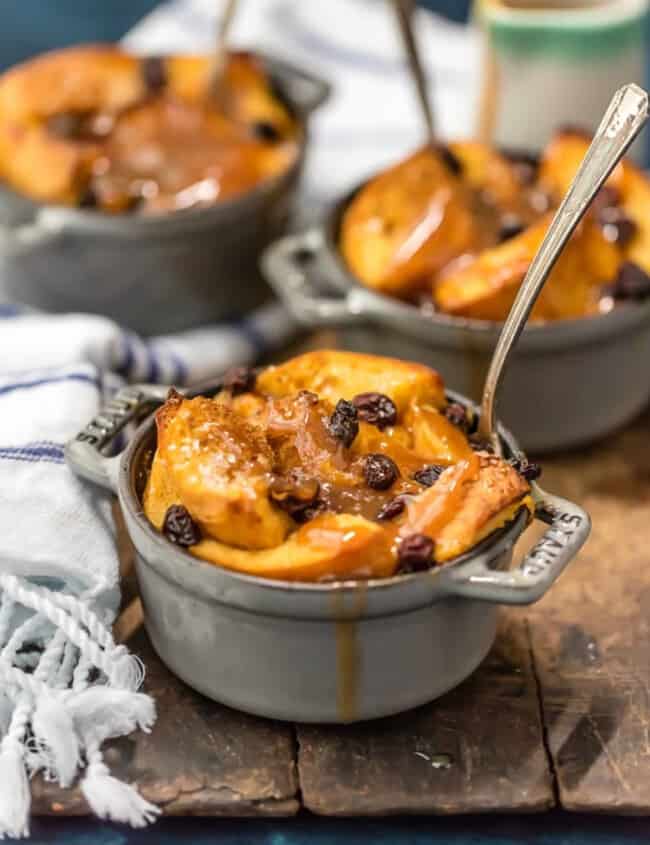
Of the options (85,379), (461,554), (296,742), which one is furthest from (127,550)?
(461,554)

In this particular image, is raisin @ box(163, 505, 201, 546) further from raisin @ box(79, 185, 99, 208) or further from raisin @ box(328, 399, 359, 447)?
raisin @ box(79, 185, 99, 208)

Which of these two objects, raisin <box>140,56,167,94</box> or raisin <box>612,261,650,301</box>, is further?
raisin <box>140,56,167,94</box>

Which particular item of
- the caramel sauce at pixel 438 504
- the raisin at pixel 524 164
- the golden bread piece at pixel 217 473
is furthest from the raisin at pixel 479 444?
the raisin at pixel 524 164

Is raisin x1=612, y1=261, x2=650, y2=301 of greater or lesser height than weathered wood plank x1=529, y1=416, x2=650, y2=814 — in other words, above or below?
above

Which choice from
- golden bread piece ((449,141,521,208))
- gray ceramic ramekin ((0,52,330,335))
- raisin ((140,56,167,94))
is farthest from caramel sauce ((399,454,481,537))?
raisin ((140,56,167,94))

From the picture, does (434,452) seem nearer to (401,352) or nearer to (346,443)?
(346,443)

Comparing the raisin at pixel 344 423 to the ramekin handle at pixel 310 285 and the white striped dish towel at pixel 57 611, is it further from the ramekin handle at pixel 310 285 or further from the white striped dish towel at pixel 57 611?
the ramekin handle at pixel 310 285
